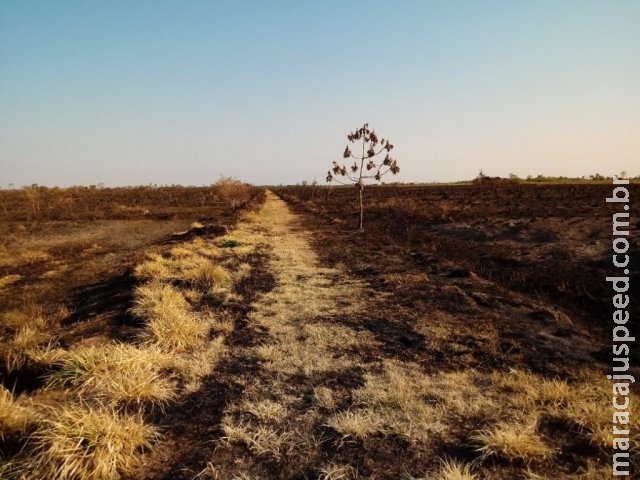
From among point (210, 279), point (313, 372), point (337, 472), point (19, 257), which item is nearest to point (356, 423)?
point (337, 472)

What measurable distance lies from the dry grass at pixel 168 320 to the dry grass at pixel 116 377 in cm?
59

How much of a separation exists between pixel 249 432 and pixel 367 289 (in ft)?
18.3

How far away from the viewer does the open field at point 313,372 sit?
3424 millimetres

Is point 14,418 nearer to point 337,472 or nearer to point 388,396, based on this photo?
point 337,472

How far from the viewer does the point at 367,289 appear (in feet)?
29.8

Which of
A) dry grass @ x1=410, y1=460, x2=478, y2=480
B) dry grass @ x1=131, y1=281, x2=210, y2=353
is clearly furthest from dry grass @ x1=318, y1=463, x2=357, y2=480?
dry grass @ x1=131, y1=281, x2=210, y2=353

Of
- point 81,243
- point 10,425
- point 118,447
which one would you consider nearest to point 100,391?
point 10,425

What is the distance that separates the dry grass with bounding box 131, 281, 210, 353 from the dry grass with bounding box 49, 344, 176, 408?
1.94 ft

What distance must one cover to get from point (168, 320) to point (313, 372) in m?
2.55

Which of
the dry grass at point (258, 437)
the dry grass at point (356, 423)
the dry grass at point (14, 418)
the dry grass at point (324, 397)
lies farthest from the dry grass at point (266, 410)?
the dry grass at point (14, 418)

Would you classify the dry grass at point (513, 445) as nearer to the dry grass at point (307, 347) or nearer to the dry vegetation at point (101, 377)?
the dry grass at point (307, 347)

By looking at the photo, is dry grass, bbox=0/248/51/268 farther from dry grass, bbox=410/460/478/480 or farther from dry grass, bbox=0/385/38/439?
dry grass, bbox=410/460/478/480

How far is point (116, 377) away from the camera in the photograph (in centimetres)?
441

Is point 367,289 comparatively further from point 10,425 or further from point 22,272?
point 22,272
